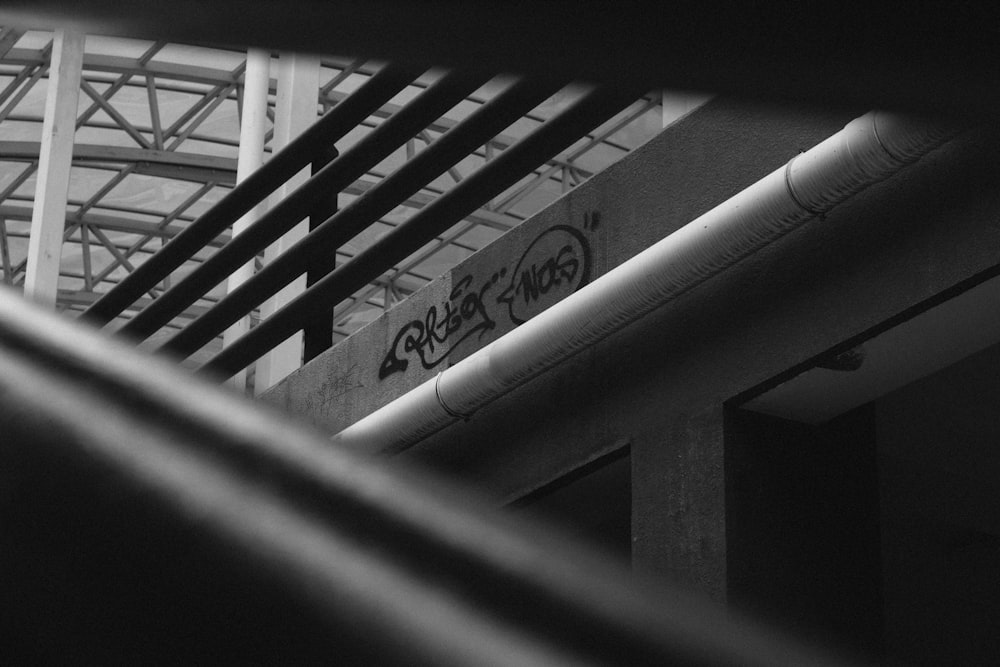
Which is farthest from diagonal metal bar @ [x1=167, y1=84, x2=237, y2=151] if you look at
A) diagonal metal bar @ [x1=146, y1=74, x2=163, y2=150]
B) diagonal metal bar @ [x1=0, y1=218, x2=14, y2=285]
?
diagonal metal bar @ [x1=0, y1=218, x2=14, y2=285]

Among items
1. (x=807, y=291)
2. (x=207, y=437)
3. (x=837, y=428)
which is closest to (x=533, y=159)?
(x=207, y=437)

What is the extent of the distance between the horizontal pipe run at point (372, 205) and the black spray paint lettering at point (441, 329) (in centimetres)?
321

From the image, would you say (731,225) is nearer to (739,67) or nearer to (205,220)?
(205,220)

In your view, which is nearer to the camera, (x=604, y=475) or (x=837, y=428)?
(x=837, y=428)

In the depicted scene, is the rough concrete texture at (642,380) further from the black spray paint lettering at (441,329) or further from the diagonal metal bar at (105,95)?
the diagonal metal bar at (105,95)

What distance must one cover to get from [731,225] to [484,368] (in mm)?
1201

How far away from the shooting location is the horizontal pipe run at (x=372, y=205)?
200 centimetres

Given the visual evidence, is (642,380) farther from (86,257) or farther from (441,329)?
(86,257)

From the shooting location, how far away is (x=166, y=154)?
28.5 meters

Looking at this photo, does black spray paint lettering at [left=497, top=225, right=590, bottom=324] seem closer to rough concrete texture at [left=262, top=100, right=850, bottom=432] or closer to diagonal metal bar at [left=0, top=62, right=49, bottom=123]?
rough concrete texture at [left=262, top=100, right=850, bottom=432]

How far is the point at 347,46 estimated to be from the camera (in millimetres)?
553

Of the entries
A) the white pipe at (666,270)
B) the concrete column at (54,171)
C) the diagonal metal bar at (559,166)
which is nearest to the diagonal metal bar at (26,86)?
the diagonal metal bar at (559,166)

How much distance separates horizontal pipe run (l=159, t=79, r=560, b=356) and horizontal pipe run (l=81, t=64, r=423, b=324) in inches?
4.2

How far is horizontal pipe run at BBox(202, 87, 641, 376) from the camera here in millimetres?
2217
